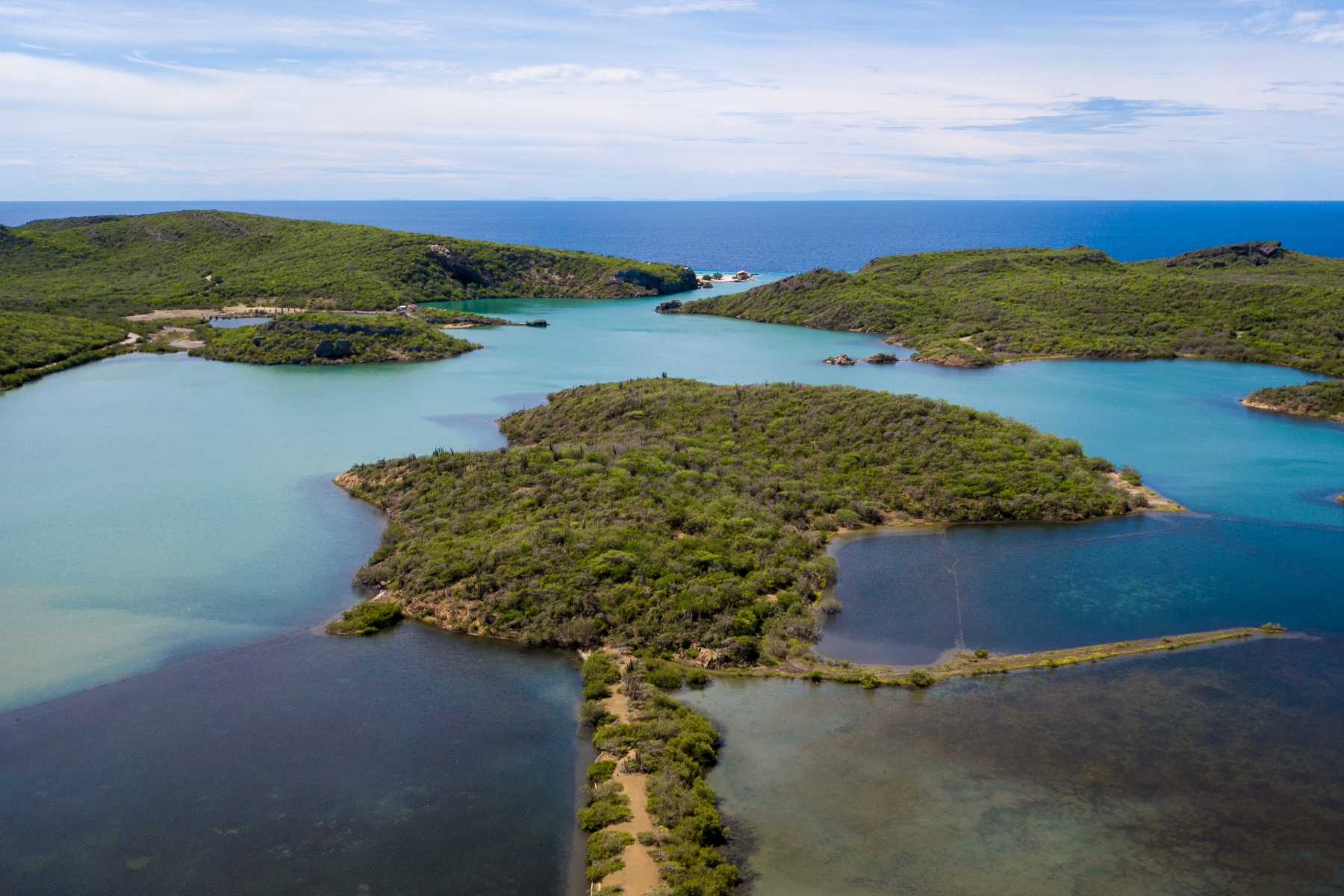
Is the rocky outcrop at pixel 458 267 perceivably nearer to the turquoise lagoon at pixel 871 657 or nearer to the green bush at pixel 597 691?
the turquoise lagoon at pixel 871 657

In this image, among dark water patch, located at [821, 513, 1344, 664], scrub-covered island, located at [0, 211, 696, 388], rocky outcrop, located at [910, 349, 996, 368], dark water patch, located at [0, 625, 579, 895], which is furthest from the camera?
scrub-covered island, located at [0, 211, 696, 388]

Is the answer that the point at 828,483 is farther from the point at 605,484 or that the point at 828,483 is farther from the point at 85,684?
the point at 85,684

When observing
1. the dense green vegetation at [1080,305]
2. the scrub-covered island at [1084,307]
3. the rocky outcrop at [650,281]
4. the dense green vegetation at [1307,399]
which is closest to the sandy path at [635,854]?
the dense green vegetation at [1307,399]

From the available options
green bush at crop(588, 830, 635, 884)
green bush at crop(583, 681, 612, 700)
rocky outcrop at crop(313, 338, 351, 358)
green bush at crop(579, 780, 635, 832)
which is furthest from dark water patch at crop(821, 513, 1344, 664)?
rocky outcrop at crop(313, 338, 351, 358)

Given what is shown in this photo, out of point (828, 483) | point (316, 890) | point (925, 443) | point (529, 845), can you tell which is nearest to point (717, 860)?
point (529, 845)

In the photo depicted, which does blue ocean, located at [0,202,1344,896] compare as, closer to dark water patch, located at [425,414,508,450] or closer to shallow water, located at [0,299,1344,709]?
shallow water, located at [0,299,1344,709]

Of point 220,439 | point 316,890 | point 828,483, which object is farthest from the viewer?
point 220,439

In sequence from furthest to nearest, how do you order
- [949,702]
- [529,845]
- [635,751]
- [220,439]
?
[220,439]
[949,702]
[635,751]
[529,845]
